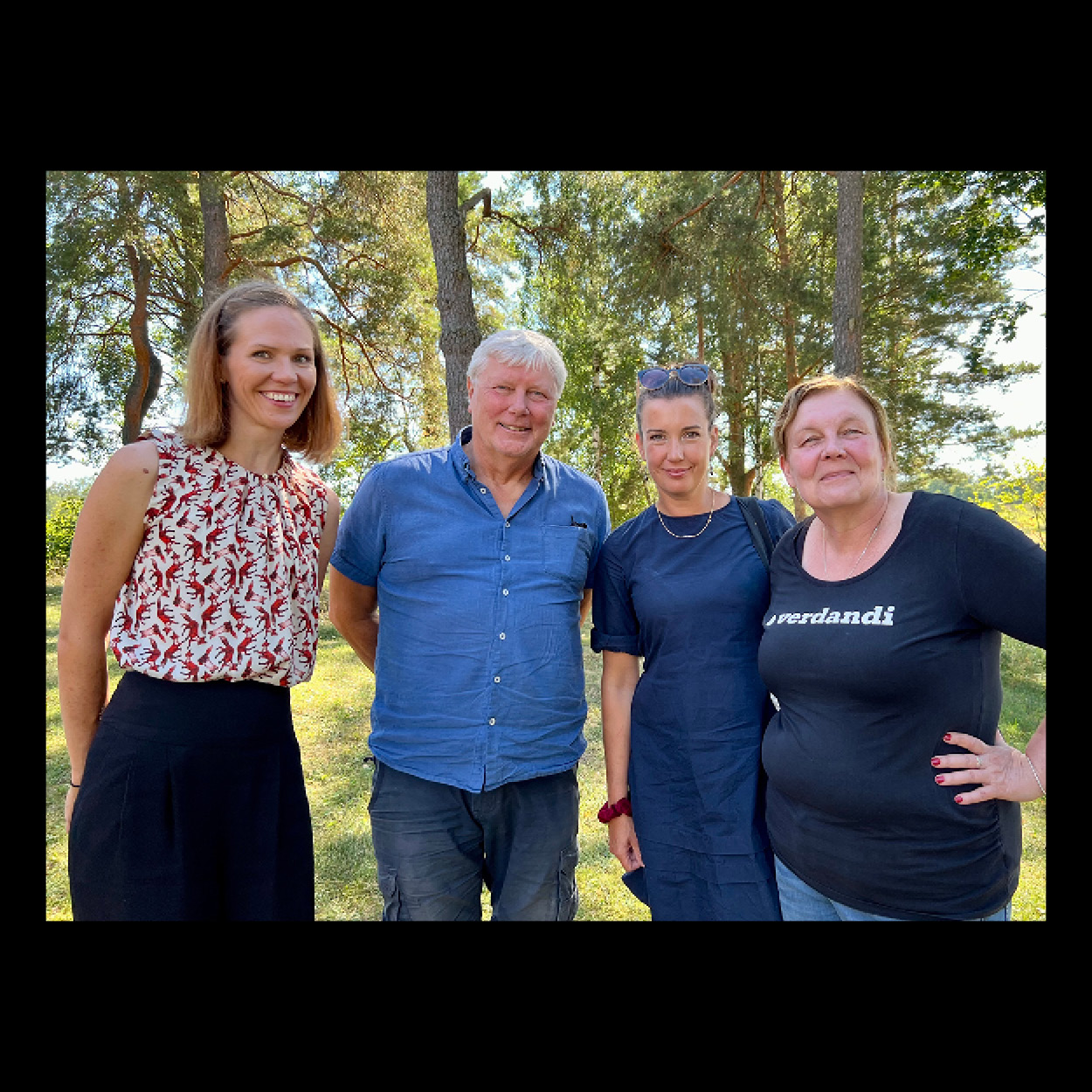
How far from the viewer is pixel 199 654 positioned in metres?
1.96

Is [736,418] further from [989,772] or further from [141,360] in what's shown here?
[989,772]

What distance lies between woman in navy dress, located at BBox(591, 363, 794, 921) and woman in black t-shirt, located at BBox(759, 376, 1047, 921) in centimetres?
27

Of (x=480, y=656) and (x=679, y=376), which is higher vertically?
(x=679, y=376)

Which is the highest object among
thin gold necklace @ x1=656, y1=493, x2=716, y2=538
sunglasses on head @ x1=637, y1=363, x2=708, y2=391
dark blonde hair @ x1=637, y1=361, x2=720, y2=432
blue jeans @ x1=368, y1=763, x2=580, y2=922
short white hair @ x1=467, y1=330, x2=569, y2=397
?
short white hair @ x1=467, y1=330, x2=569, y2=397

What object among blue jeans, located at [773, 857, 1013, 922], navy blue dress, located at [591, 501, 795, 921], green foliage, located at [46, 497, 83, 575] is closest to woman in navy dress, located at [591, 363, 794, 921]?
navy blue dress, located at [591, 501, 795, 921]

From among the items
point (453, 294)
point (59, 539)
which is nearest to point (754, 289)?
point (453, 294)

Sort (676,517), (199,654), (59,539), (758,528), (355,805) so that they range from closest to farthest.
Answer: (199,654)
(758,528)
(676,517)
(355,805)
(59,539)

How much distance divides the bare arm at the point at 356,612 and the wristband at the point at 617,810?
37.7 inches

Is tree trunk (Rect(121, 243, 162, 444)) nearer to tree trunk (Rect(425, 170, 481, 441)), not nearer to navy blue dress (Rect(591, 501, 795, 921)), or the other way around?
tree trunk (Rect(425, 170, 481, 441))

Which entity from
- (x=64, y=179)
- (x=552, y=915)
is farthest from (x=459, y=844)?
(x=64, y=179)

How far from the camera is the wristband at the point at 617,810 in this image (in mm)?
2523

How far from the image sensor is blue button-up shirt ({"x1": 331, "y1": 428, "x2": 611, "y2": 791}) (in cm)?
233

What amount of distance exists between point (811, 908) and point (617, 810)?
0.72m
